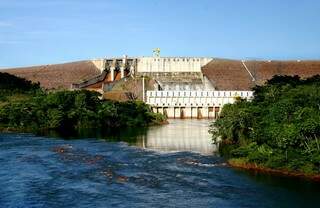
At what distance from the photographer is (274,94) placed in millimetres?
43219

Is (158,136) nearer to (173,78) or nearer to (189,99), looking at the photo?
(189,99)

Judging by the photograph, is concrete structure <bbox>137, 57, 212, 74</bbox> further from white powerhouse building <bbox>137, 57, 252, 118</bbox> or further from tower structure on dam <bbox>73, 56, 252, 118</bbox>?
white powerhouse building <bbox>137, 57, 252, 118</bbox>

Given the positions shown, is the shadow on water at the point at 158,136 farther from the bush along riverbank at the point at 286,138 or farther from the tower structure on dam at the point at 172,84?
the tower structure on dam at the point at 172,84

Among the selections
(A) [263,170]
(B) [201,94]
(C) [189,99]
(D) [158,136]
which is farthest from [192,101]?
(A) [263,170]

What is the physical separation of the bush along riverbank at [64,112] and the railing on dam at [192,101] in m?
11.1

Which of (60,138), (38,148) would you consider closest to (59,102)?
(60,138)

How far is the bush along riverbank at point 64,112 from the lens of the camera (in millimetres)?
54938

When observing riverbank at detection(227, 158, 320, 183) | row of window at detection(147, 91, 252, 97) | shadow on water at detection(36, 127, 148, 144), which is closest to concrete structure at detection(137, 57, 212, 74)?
row of window at detection(147, 91, 252, 97)

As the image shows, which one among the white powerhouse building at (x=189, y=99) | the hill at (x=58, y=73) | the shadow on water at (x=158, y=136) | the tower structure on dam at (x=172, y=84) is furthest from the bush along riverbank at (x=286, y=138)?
the hill at (x=58, y=73)

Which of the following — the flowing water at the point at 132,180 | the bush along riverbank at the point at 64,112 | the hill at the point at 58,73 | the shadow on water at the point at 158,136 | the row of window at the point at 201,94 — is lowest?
the flowing water at the point at 132,180

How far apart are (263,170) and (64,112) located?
30.3 metres

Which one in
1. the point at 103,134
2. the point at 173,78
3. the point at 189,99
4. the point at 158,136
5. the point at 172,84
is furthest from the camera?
the point at 173,78

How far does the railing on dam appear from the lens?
81.6 m

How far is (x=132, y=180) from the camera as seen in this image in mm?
29062
